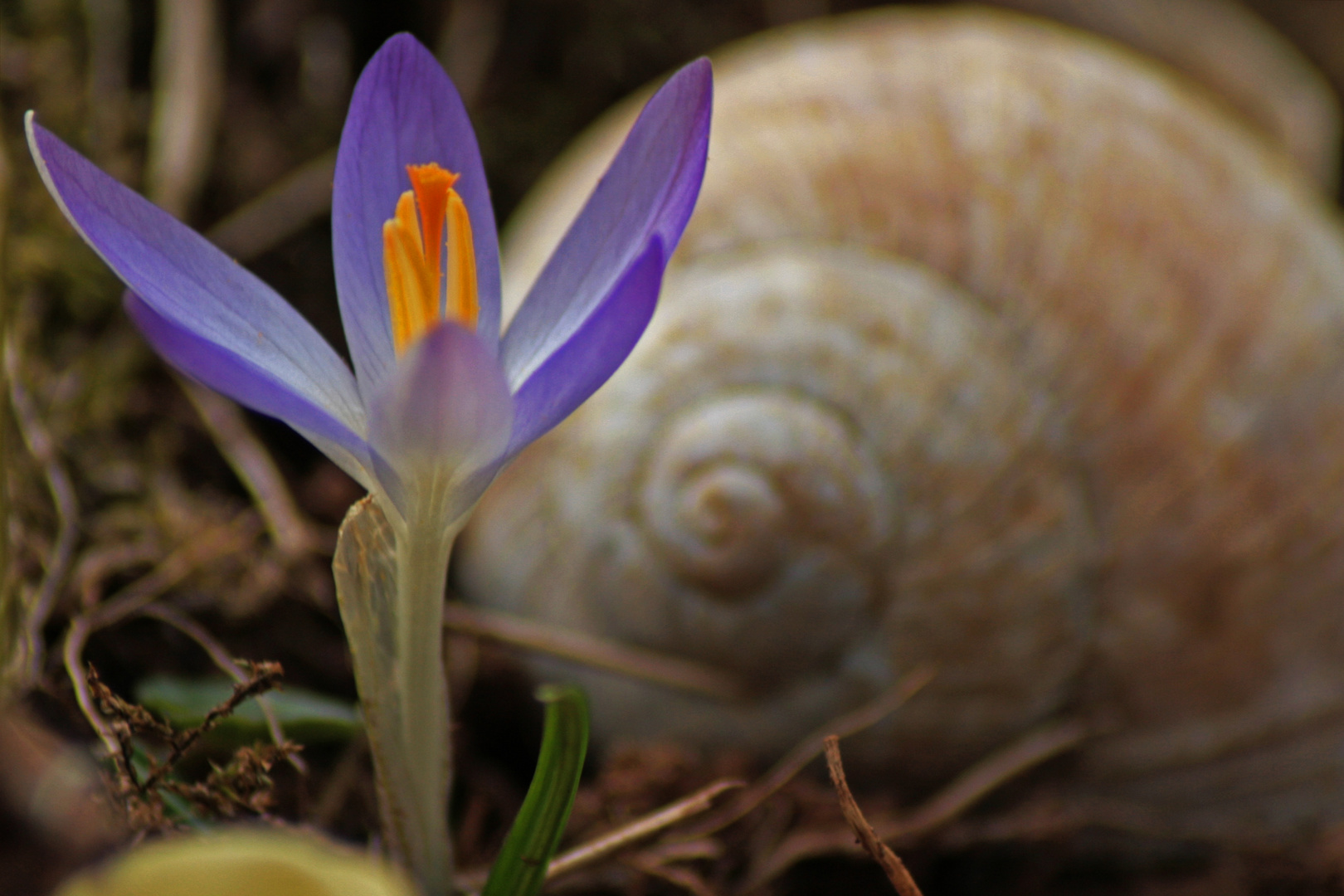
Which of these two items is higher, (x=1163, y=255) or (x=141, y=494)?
(x=1163, y=255)

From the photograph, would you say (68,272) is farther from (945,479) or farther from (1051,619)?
(1051,619)

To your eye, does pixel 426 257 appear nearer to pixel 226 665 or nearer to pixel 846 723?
pixel 226 665

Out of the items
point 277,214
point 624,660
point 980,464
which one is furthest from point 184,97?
point 980,464

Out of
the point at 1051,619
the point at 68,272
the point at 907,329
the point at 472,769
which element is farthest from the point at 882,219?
the point at 68,272

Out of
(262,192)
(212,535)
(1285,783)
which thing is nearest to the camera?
(212,535)

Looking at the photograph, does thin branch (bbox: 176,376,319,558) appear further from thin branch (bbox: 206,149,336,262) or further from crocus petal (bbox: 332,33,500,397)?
crocus petal (bbox: 332,33,500,397)
